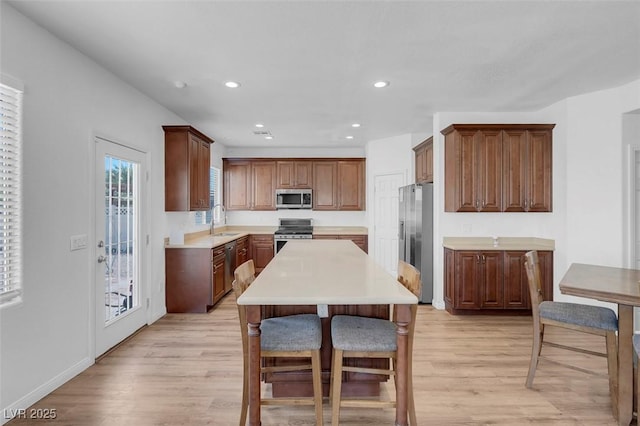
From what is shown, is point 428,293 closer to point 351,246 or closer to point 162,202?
point 351,246

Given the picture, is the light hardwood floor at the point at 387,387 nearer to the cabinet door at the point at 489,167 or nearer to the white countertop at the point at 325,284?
the white countertop at the point at 325,284

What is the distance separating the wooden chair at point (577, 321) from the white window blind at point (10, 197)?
3427 millimetres

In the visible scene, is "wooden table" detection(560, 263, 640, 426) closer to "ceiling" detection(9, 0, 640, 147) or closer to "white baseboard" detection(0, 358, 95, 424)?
"ceiling" detection(9, 0, 640, 147)

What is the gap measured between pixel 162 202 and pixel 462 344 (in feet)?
12.1

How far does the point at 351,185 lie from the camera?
21.1 feet

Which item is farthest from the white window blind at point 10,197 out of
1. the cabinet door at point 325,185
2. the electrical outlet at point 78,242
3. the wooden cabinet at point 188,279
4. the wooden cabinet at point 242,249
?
the cabinet door at point 325,185

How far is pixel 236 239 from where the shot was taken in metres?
5.33

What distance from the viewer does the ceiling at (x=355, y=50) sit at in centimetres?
207

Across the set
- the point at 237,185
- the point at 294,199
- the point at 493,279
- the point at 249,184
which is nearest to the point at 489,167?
the point at 493,279

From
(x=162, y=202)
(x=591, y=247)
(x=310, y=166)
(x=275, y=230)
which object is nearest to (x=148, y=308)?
(x=162, y=202)

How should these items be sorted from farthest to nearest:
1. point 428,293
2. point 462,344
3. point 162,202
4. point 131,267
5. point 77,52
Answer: point 428,293 < point 162,202 < point 131,267 < point 462,344 < point 77,52

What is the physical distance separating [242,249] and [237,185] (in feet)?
4.62

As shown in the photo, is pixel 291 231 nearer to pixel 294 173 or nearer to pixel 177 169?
pixel 294 173

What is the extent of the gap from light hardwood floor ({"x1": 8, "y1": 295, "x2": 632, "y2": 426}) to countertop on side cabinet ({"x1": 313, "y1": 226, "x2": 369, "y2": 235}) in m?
2.92
